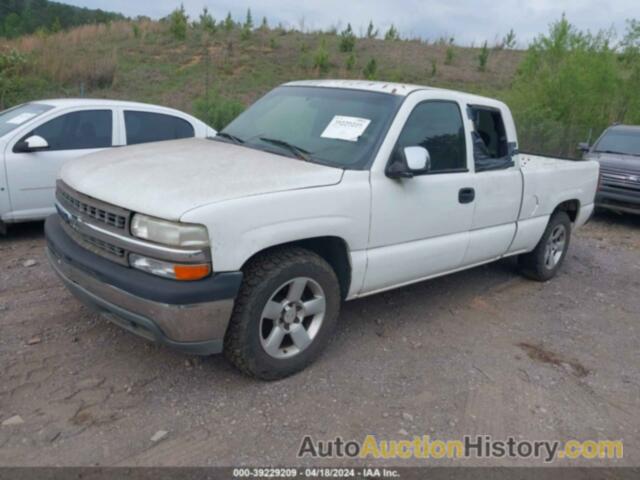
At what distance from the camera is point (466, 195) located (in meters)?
4.54

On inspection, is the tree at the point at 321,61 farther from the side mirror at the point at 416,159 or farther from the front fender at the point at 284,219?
the front fender at the point at 284,219

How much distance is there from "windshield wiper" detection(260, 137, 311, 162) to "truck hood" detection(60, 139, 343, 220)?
0.35 feet

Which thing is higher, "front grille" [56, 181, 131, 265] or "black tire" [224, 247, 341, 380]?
"front grille" [56, 181, 131, 265]

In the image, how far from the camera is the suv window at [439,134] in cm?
419

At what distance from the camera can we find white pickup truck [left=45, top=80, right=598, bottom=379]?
119 inches

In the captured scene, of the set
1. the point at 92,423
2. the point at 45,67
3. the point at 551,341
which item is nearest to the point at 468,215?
the point at 551,341

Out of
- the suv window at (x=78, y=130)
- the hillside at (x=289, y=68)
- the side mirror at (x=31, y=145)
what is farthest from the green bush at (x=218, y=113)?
the side mirror at (x=31, y=145)

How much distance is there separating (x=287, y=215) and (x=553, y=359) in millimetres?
2510

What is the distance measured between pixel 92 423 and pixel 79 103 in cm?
450

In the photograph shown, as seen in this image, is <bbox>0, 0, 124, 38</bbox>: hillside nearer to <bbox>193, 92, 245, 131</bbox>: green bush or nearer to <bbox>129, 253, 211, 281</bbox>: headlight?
<bbox>193, 92, 245, 131</bbox>: green bush

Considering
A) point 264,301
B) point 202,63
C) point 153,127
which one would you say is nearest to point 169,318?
point 264,301

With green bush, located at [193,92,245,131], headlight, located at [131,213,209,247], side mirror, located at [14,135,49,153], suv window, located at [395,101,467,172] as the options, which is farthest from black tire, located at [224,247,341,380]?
green bush, located at [193,92,245,131]

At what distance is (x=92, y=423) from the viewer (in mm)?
3072

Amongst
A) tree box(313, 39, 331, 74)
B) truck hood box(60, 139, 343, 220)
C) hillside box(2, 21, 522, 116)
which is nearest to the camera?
truck hood box(60, 139, 343, 220)
